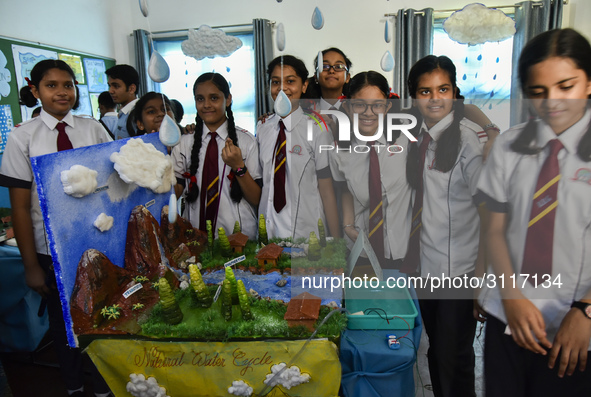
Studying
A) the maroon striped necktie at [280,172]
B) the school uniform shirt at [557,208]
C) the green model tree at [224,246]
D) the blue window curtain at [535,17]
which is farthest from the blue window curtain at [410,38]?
the school uniform shirt at [557,208]

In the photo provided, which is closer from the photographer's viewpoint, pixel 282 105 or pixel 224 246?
pixel 282 105

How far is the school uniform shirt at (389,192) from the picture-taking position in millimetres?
1383

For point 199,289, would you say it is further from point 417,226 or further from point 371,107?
point 371,107

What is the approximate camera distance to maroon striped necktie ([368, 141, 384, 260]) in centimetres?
145

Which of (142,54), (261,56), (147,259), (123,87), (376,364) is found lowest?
(376,364)

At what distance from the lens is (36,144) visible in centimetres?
158

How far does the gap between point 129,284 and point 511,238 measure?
1218mm

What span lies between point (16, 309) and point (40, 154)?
46.4 inches

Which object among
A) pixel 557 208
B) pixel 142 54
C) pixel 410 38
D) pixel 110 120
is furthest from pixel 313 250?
pixel 142 54

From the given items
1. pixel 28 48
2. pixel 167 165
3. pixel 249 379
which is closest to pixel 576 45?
pixel 249 379

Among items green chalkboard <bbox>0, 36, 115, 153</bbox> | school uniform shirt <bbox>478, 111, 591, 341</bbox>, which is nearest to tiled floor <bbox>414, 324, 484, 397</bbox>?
school uniform shirt <bbox>478, 111, 591, 341</bbox>

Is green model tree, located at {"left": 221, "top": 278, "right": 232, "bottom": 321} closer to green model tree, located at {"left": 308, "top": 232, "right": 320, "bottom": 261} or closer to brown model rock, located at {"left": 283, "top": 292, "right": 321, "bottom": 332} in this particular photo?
Result: brown model rock, located at {"left": 283, "top": 292, "right": 321, "bottom": 332}

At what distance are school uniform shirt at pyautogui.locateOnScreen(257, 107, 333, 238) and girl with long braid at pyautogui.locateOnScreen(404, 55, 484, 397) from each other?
0.56 meters

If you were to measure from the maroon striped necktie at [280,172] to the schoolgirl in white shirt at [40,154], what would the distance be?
0.83 m
